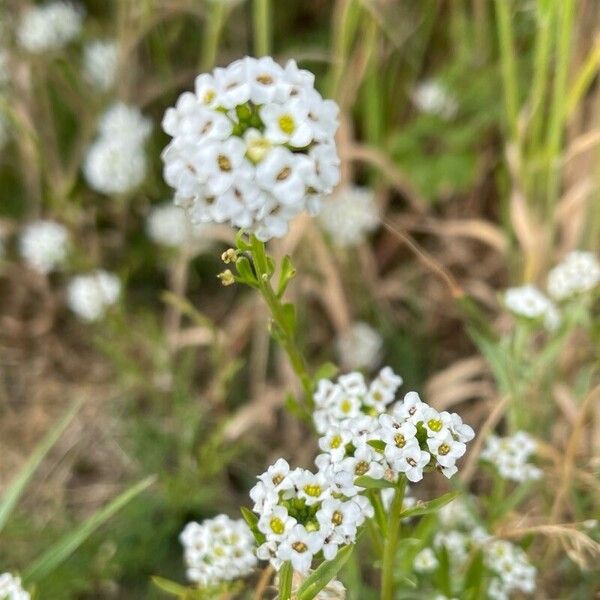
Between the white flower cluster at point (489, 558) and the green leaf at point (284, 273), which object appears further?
the white flower cluster at point (489, 558)

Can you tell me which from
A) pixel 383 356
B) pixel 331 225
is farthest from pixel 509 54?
pixel 383 356

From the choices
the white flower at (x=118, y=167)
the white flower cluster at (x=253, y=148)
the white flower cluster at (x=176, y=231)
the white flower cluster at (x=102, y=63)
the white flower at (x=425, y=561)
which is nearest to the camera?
the white flower cluster at (x=253, y=148)

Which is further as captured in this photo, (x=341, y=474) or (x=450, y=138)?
(x=450, y=138)

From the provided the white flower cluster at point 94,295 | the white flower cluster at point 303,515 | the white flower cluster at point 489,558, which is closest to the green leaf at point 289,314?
the white flower cluster at point 303,515

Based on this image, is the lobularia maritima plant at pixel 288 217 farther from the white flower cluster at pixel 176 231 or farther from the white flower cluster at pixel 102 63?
the white flower cluster at pixel 102 63

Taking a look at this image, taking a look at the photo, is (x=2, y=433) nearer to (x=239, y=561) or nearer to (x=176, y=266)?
(x=176, y=266)

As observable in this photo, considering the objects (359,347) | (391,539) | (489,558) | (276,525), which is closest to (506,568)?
(489,558)
